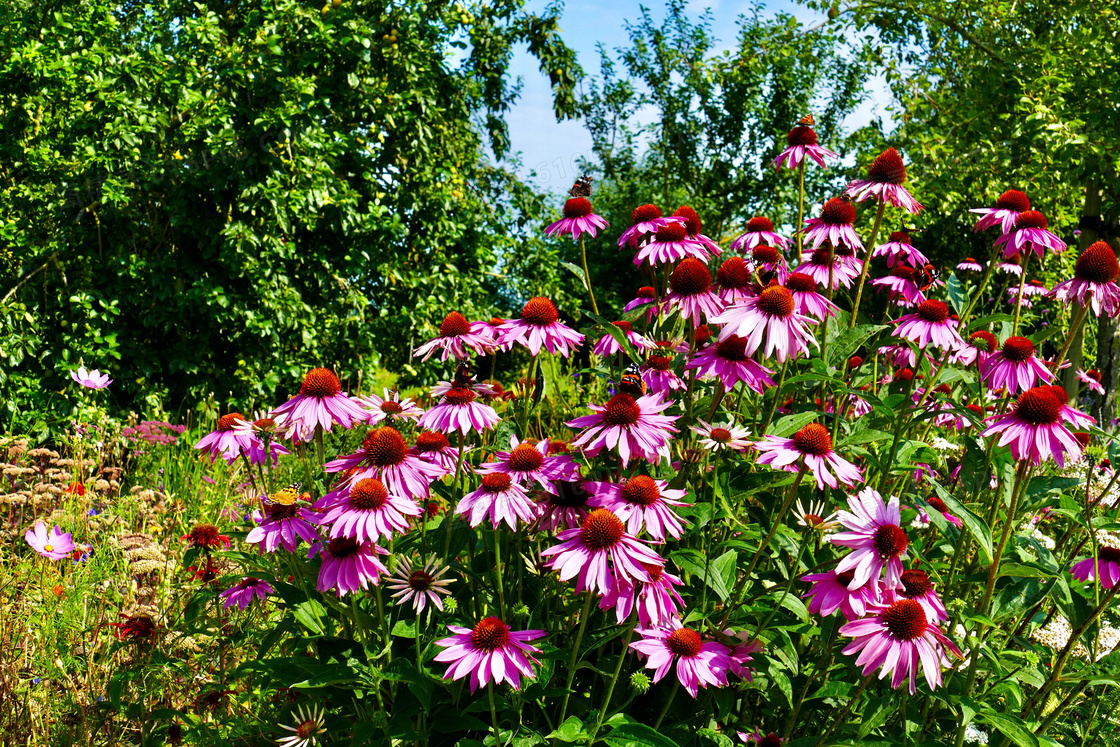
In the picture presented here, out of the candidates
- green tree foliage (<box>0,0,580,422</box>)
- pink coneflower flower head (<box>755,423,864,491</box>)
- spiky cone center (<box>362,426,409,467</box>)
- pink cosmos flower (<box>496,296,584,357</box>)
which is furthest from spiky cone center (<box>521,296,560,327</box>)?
green tree foliage (<box>0,0,580,422</box>)

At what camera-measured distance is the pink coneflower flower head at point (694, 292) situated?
166 cm

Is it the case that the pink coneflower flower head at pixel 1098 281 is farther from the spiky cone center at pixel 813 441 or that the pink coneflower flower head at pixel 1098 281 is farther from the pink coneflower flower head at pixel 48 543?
the pink coneflower flower head at pixel 48 543

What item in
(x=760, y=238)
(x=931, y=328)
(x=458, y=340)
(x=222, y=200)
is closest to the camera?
(x=458, y=340)

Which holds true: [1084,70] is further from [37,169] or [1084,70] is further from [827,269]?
[37,169]

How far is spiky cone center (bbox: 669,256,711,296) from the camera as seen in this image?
64.9 inches

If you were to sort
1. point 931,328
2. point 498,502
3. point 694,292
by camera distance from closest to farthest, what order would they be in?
point 498,502, point 694,292, point 931,328

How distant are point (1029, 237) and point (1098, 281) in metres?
0.27

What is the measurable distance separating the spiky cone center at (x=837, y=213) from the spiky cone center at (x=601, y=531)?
983 millimetres

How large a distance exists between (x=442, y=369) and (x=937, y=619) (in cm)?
506

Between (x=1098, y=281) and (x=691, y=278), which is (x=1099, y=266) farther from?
(x=691, y=278)

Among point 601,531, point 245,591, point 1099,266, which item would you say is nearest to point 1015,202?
point 1099,266

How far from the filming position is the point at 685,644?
1466mm

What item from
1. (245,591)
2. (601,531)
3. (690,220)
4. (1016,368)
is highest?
(690,220)

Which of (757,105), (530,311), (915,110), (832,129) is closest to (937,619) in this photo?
(530,311)
